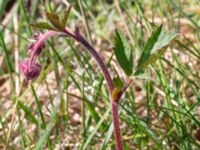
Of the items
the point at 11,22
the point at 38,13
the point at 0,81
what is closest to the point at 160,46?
the point at 0,81

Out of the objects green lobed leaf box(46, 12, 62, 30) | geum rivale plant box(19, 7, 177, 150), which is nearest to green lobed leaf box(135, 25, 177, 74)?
geum rivale plant box(19, 7, 177, 150)

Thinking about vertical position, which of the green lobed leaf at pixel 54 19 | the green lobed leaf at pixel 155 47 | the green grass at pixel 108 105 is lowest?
the green grass at pixel 108 105

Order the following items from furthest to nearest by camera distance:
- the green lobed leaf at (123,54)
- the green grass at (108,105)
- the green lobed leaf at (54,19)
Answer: the green grass at (108,105) < the green lobed leaf at (123,54) < the green lobed leaf at (54,19)

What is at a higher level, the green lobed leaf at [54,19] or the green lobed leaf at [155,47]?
the green lobed leaf at [54,19]

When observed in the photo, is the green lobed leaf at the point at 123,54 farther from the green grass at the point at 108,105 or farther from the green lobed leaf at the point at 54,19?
the green lobed leaf at the point at 54,19

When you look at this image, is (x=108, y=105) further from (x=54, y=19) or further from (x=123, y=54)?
(x=54, y=19)

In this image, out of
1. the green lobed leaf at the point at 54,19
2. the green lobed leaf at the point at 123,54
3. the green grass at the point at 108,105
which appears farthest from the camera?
the green grass at the point at 108,105

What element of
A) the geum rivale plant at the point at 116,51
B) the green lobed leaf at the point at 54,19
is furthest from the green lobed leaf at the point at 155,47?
the green lobed leaf at the point at 54,19

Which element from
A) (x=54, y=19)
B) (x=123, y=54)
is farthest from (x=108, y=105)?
(x=54, y=19)
